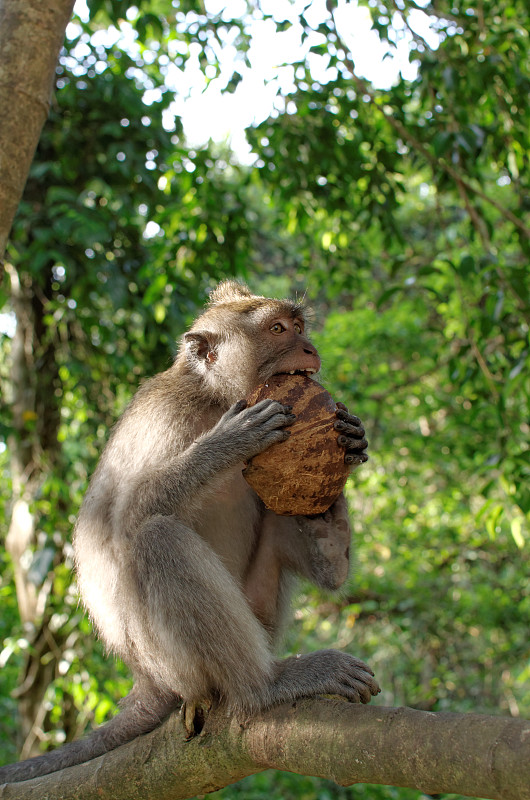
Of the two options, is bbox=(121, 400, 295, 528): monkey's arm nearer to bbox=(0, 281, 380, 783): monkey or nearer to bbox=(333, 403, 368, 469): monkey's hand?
bbox=(0, 281, 380, 783): monkey

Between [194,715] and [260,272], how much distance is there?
5002mm

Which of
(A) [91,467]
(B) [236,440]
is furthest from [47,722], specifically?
(B) [236,440]

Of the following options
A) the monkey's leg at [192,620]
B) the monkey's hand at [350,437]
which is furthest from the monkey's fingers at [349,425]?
the monkey's leg at [192,620]

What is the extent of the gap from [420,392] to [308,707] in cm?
633

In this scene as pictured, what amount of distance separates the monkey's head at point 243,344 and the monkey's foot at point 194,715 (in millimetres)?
1318

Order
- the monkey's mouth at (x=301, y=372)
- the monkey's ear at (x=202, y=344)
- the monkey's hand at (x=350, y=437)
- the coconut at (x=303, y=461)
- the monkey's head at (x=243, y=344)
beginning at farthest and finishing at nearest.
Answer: the monkey's ear at (x=202, y=344) → the monkey's head at (x=243, y=344) → the monkey's mouth at (x=301, y=372) → the monkey's hand at (x=350, y=437) → the coconut at (x=303, y=461)

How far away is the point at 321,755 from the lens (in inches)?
80.6

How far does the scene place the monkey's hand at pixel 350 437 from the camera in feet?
8.97

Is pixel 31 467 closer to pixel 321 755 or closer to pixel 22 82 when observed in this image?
pixel 22 82

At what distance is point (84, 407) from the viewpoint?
254 inches

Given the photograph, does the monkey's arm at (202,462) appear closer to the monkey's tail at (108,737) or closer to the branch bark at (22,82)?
the monkey's tail at (108,737)

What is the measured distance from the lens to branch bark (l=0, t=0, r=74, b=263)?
2.75m

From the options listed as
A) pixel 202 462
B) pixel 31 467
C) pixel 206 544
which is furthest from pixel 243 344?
pixel 31 467

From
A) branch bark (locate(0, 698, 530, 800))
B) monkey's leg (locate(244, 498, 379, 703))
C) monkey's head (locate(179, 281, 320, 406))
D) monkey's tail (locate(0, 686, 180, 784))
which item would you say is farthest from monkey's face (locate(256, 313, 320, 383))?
monkey's tail (locate(0, 686, 180, 784))
